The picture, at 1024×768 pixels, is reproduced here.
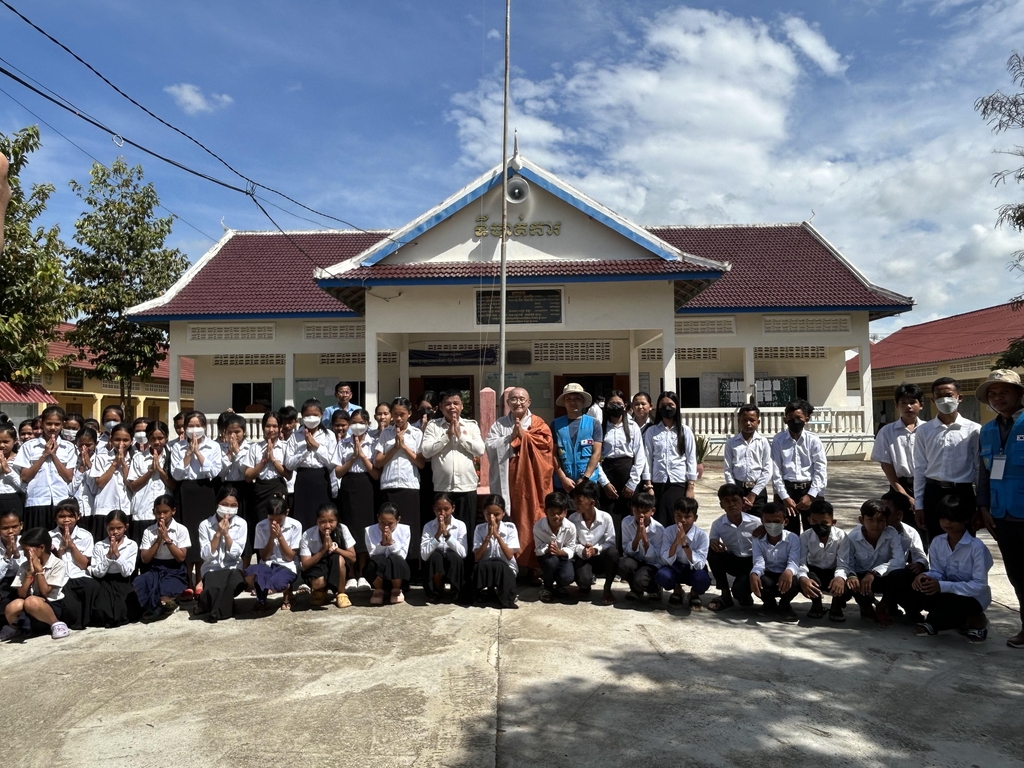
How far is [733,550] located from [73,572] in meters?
4.75

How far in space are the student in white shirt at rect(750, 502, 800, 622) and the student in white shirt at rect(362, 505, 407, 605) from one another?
2.59 m

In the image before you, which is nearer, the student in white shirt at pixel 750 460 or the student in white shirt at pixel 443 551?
the student in white shirt at pixel 443 551

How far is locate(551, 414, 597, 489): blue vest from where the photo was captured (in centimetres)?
636

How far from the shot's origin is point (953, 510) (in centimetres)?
479

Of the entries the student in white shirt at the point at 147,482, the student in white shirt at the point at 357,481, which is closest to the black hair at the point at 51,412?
the student in white shirt at the point at 147,482

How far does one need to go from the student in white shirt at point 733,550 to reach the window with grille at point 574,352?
10950mm

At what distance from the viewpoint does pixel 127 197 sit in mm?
16047

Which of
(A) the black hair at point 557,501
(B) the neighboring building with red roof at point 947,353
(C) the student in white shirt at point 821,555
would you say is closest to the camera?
(C) the student in white shirt at point 821,555

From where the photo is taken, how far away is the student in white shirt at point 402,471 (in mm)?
6109

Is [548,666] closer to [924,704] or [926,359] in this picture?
[924,704]

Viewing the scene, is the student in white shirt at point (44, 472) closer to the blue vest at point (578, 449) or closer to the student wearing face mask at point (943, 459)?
the blue vest at point (578, 449)

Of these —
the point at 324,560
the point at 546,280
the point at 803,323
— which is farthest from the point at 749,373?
the point at 324,560

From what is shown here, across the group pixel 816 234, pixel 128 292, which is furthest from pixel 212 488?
pixel 816 234

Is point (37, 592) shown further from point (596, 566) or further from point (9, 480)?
point (596, 566)
